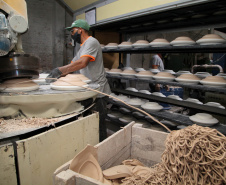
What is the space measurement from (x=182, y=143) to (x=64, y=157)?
0.86 meters

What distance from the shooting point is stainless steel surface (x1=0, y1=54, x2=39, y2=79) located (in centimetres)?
124

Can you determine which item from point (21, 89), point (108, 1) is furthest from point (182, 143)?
point (108, 1)

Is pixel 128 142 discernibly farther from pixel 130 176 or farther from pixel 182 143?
pixel 182 143

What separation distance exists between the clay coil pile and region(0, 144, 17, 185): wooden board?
0.88 meters

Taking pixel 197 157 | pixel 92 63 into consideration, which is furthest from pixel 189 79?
pixel 197 157

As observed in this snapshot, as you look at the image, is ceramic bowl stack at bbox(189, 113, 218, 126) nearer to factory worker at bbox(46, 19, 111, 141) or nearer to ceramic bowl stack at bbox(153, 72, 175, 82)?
ceramic bowl stack at bbox(153, 72, 175, 82)

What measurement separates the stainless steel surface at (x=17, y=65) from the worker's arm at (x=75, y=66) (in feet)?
2.49

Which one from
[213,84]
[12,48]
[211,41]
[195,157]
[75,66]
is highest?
[211,41]

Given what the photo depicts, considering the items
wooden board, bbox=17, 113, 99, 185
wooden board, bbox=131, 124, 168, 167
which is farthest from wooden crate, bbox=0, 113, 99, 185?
wooden board, bbox=131, 124, 168, 167

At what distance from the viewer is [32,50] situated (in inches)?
176

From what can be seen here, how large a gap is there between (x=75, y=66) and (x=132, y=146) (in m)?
1.23

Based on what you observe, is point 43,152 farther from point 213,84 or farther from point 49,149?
point 213,84

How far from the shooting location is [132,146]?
5.37ft

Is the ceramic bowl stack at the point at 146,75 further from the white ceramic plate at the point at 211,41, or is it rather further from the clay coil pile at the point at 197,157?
the clay coil pile at the point at 197,157
